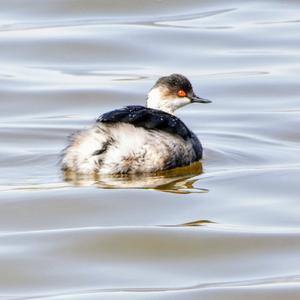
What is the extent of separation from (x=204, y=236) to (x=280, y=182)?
1.56 m

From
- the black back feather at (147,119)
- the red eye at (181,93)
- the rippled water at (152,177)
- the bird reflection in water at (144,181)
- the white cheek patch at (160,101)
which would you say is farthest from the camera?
the red eye at (181,93)

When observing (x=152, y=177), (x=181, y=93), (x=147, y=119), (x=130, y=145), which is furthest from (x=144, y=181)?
(x=181, y=93)

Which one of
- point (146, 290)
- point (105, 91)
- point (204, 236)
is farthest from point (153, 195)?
point (105, 91)

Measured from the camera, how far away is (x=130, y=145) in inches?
398

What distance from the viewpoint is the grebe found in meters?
10.1

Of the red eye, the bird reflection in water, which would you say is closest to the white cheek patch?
the red eye

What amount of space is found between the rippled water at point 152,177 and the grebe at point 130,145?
133mm

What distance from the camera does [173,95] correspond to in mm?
11375

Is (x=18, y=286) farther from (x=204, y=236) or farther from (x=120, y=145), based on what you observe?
(x=120, y=145)

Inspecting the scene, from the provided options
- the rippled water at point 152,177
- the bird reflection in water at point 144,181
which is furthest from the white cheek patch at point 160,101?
the bird reflection in water at point 144,181

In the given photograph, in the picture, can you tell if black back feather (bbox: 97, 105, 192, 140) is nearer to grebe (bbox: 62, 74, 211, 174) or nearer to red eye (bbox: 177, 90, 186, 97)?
grebe (bbox: 62, 74, 211, 174)

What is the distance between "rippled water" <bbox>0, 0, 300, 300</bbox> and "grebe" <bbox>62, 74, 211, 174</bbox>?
133 millimetres

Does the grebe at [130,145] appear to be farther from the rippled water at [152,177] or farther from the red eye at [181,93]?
the red eye at [181,93]

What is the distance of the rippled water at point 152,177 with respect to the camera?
807cm
